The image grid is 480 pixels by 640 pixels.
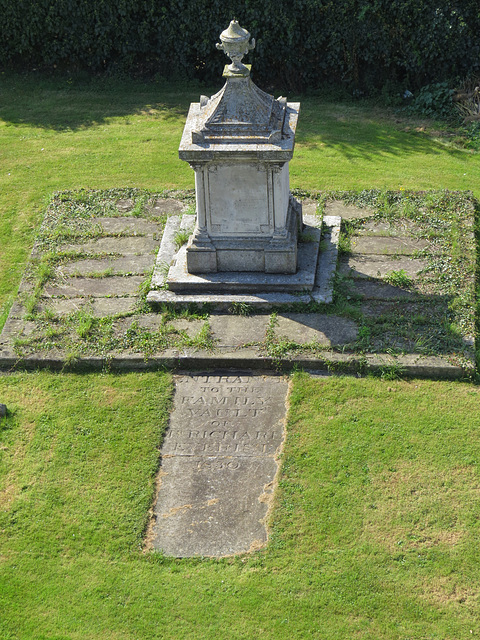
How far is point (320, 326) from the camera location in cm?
998

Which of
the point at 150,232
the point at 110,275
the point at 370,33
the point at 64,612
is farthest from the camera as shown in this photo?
the point at 370,33

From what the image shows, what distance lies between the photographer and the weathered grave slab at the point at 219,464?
7.79 m

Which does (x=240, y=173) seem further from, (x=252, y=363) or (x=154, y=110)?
(x=154, y=110)

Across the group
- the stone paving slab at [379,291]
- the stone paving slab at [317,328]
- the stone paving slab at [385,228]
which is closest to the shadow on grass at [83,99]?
the stone paving slab at [385,228]

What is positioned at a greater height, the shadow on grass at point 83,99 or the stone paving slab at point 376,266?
the stone paving slab at point 376,266

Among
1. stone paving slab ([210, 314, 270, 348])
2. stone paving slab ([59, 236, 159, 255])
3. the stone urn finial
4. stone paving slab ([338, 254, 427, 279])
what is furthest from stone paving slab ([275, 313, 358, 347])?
the stone urn finial

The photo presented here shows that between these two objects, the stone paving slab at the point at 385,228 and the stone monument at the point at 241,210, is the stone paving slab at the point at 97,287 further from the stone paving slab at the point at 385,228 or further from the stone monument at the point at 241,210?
the stone paving slab at the point at 385,228

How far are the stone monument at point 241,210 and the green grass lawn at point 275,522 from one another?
4.90 feet

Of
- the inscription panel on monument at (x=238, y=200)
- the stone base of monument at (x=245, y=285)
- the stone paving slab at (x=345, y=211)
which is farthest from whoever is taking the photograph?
the stone paving slab at (x=345, y=211)

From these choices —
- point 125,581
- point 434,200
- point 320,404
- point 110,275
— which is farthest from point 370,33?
point 125,581

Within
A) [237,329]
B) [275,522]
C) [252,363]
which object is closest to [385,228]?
[237,329]

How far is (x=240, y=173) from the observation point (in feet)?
32.9

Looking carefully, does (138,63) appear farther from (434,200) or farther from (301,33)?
(434,200)

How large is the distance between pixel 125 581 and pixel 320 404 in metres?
2.88
